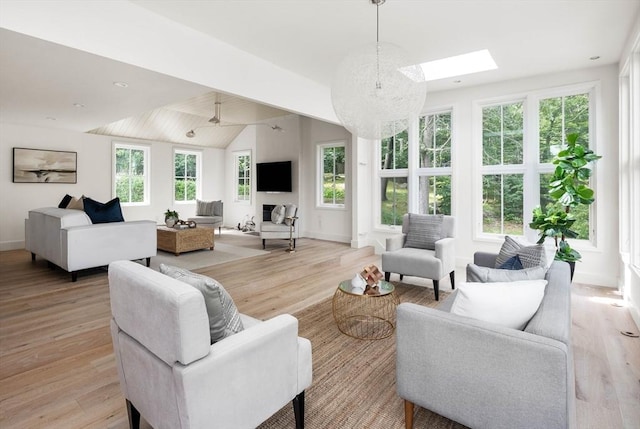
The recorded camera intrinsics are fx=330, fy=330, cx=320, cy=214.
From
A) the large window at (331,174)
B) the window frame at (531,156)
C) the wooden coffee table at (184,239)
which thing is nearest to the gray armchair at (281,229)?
the wooden coffee table at (184,239)

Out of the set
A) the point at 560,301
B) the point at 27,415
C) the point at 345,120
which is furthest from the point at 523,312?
the point at 27,415

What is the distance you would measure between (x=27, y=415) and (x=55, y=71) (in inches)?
127

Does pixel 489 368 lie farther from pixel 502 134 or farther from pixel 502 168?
pixel 502 134

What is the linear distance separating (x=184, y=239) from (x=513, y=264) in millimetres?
5235

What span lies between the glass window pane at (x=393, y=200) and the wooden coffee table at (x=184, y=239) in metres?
3.34

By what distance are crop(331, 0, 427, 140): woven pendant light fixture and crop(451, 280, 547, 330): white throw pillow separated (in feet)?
A: 5.05

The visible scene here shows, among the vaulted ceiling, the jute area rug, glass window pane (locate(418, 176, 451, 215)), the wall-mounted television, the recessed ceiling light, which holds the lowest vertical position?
the jute area rug

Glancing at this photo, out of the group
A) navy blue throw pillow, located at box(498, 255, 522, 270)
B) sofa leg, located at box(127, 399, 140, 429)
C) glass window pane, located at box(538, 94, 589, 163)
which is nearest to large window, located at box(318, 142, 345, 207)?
glass window pane, located at box(538, 94, 589, 163)

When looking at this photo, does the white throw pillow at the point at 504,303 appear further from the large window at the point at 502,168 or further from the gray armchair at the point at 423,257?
the large window at the point at 502,168

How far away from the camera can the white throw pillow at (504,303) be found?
58.1 inches

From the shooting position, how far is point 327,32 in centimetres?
353

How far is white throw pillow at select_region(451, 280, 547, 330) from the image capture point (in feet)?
4.84

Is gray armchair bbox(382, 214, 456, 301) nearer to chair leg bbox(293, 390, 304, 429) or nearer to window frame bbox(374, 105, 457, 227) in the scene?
window frame bbox(374, 105, 457, 227)

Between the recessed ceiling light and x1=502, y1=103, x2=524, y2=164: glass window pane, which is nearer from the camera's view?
the recessed ceiling light
